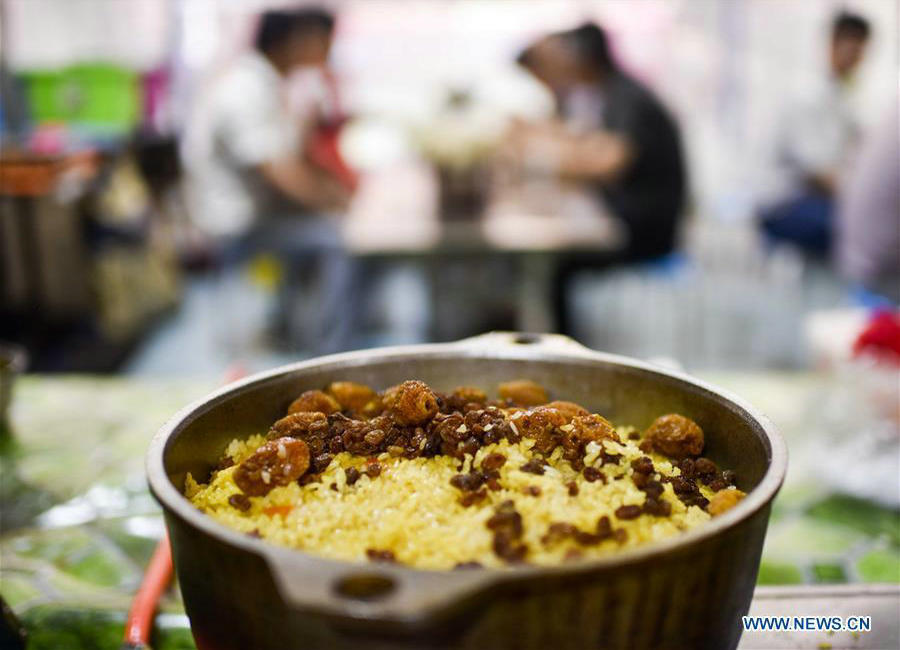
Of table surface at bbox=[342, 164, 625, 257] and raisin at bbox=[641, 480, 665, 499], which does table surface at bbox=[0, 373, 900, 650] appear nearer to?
raisin at bbox=[641, 480, 665, 499]

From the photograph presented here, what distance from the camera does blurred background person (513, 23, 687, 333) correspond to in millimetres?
5730

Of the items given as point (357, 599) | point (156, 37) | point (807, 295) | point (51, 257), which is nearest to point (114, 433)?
point (357, 599)

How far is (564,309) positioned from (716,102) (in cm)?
330

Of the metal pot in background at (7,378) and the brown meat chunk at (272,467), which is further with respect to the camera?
the metal pot in background at (7,378)

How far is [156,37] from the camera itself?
28.6 feet

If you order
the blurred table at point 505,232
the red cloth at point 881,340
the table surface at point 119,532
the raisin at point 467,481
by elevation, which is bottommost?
the blurred table at point 505,232

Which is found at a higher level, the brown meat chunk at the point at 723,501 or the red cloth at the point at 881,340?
the brown meat chunk at the point at 723,501

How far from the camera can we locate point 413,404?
1.12 m

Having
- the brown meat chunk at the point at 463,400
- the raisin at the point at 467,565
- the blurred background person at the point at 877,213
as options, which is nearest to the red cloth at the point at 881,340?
the blurred background person at the point at 877,213

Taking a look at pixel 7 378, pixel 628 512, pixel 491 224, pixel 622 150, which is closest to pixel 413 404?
pixel 628 512

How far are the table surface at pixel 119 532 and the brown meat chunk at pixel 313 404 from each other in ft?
1.34

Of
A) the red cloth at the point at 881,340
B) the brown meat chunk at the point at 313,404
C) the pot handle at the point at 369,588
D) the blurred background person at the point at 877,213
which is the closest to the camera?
the pot handle at the point at 369,588

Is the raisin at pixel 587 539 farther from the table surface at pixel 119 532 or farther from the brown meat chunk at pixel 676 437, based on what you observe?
the table surface at pixel 119 532

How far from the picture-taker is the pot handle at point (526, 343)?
135cm
